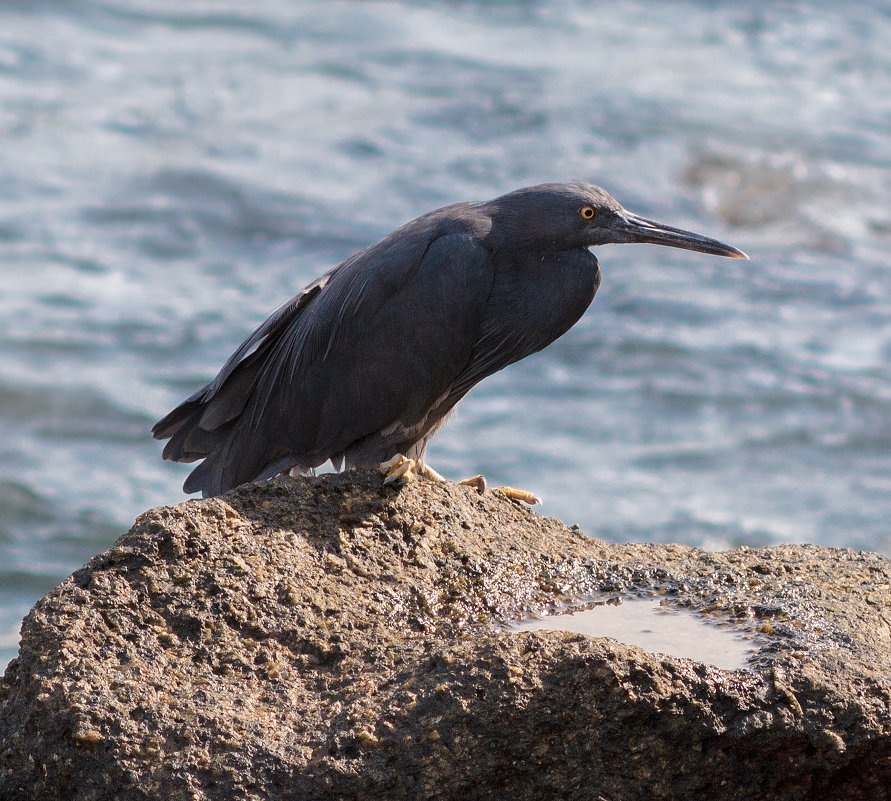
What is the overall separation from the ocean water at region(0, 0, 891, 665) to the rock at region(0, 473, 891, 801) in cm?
368

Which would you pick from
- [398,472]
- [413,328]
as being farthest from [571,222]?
[398,472]

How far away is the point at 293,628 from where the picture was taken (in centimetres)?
362

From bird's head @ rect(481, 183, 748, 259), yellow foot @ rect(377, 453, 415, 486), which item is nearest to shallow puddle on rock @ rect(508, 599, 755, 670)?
yellow foot @ rect(377, 453, 415, 486)

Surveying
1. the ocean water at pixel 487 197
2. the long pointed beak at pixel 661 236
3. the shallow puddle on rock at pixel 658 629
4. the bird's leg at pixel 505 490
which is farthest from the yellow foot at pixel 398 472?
the ocean water at pixel 487 197

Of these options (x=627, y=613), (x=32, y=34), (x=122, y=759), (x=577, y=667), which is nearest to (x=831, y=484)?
(x=627, y=613)

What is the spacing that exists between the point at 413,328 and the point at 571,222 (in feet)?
2.62

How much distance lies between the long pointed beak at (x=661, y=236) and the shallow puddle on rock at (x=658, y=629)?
183 centimetres

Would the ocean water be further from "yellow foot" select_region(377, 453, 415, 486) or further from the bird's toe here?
"yellow foot" select_region(377, 453, 415, 486)

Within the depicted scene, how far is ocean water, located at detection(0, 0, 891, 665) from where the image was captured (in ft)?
29.9

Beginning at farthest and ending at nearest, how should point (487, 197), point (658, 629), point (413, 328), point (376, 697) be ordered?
point (487, 197) < point (413, 328) < point (658, 629) < point (376, 697)

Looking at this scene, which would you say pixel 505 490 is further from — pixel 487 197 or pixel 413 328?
pixel 487 197

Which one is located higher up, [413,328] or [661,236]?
[661,236]

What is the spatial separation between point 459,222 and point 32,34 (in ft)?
40.8

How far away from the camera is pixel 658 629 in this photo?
378 centimetres
